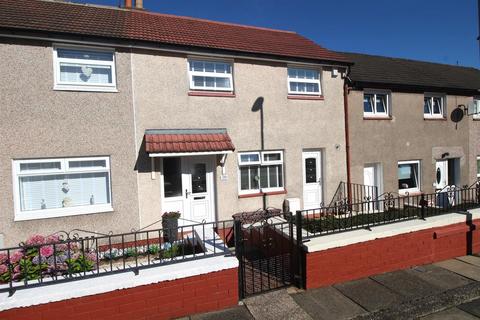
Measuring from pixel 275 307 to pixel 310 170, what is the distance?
17.8 feet

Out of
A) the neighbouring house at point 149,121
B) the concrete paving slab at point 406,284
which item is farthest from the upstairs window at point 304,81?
the concrete paving slab at point 406,284

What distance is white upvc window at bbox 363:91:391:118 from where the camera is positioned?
1045 cm

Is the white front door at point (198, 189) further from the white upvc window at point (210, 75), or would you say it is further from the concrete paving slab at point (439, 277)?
→ the concrete paving slab at point (439, 277)

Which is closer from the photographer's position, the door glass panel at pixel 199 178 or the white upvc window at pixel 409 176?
the door glass panel at pixel 199 178

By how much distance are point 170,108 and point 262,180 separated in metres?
3.32

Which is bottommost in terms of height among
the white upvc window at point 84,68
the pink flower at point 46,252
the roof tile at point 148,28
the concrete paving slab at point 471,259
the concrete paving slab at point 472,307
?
the concrete paving slab at point 472,307

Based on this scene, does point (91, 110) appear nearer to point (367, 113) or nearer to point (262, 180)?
point (262, 180)

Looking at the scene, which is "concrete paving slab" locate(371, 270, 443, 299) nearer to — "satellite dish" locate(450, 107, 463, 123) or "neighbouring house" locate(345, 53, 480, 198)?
"neighbouring house" locate(345, 53, 480, 198)

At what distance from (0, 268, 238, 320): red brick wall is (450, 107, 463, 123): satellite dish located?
38.6 feet

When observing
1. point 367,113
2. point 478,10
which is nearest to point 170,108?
point 367,113

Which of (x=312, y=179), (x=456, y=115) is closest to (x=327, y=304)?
(x=312, y=179)

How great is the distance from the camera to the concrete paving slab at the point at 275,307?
4.44 metres

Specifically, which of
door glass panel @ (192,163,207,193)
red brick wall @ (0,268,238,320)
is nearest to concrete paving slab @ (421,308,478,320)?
red brick wall @ (0,268,238,320)

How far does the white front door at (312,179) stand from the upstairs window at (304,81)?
191 cm
